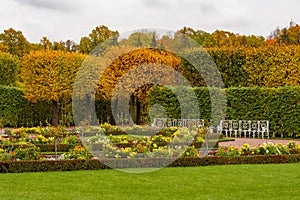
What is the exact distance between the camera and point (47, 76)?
24469 mm

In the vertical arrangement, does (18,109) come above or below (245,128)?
above

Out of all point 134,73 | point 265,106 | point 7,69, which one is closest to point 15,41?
point 7,69

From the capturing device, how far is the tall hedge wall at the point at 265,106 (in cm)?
1789

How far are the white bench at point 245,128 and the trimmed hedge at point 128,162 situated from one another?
24.5 ft

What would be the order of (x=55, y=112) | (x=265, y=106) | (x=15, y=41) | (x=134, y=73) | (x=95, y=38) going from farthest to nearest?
(x=15, y=41) → (x=95, y=38) → (x=134, y=73) → (x=55, y=112) → (x=265, y=106)

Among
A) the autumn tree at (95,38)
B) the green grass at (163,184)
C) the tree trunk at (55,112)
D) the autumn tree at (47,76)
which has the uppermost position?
the autumn tree at (95,38)

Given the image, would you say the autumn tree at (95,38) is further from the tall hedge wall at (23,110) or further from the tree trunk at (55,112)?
the tree trunk at (55,112)

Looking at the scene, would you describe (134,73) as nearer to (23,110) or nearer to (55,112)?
(55,112)

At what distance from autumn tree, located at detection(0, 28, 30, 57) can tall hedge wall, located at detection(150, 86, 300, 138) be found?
70.0 feet

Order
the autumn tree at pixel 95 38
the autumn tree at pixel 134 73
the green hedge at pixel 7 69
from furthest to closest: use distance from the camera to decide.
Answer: the autumn tree at pixel 95 38 → the green hedge at pixel 7 69 → the autumn tree at pixel 134 73

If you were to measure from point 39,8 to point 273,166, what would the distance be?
13615mm

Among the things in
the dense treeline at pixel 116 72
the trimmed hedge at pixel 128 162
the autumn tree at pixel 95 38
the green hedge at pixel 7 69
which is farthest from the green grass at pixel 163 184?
the autumn tree at pixel 95 38

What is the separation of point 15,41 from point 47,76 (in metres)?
15.6

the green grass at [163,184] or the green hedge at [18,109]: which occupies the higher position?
the green hedge at [18,109]
